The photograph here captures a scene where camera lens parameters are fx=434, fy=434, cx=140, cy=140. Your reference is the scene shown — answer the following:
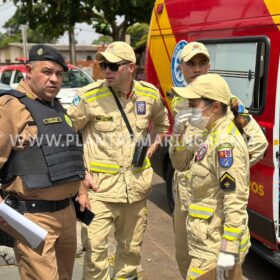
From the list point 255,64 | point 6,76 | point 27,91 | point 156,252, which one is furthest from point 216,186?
point 6,76

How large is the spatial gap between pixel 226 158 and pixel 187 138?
1.98ft

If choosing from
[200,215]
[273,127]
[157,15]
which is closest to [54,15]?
[157,15]

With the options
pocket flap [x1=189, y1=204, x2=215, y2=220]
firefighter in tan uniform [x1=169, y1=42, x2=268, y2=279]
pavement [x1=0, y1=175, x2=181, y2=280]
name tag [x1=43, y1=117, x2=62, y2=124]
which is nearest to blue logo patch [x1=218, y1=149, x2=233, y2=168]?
pocket flap [x1=189, y1=204, x2=215, y2=220]

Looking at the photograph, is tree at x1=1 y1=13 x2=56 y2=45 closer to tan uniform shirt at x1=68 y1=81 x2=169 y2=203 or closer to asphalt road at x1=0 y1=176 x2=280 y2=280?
asphalt road at x1=0 y1=176 x2=280 y2=280

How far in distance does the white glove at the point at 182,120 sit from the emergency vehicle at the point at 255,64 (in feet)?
2.90

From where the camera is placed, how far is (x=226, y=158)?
211cm

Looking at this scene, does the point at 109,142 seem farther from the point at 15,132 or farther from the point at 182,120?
the point at 15,132

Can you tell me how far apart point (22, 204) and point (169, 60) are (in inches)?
106

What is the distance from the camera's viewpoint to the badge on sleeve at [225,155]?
82.8 inches

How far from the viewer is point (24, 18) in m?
13.7

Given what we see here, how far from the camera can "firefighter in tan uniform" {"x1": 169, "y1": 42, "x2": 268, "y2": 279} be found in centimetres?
265

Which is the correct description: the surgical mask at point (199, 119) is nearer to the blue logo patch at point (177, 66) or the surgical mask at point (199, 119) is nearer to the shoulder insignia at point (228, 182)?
the shoulder insignia at point (228, 182)

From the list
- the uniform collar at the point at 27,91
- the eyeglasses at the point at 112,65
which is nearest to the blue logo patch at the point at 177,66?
the eyeglasses at the point at 112,65

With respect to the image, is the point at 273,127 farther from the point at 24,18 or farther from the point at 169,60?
the point at 24,18
